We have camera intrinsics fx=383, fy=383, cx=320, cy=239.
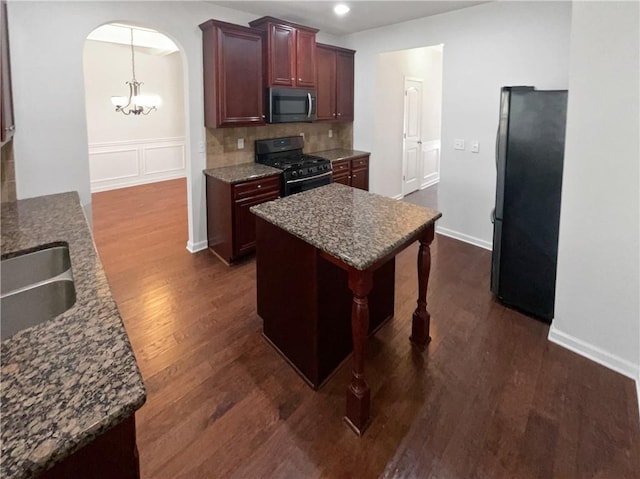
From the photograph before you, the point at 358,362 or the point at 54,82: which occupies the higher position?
the point at 54,82

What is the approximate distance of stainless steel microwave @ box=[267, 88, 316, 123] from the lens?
4.14 m

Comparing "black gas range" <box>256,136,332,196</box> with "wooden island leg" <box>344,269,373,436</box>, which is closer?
"wooden island leg" <box>344,269,373,436</box>

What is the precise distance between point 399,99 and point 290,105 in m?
2.33

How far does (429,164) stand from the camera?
7.52 m

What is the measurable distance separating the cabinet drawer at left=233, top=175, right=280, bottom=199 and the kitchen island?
1.21 meters

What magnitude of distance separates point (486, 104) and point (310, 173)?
2.00 meters

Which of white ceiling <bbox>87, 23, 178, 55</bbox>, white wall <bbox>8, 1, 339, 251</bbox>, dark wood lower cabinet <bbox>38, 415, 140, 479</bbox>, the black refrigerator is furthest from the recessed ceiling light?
dark wood lower cabinet <bbox>38, 415, 140, 479</bbox>

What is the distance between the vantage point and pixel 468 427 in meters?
1.90

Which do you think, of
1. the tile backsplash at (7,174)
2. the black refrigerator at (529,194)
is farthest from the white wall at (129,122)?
the black refrigerator at (529,194)

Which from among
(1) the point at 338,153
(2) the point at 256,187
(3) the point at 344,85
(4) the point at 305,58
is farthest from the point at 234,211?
(3) the point at 344,85

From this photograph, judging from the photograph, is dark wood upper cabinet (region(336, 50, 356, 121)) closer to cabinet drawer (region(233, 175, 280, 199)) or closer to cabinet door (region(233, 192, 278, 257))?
cabinet drawer (region(233, 175, 280, 199))

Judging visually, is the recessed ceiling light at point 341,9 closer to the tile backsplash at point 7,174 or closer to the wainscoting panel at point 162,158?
the tile backsplash at point 7,174

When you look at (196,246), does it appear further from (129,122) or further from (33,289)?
(129,122)

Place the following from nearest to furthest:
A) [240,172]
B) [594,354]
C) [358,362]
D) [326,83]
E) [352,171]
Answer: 1. [358,362]
2. [594,354]
3. [240,172]
4. [326,83]
5. [352,171]
